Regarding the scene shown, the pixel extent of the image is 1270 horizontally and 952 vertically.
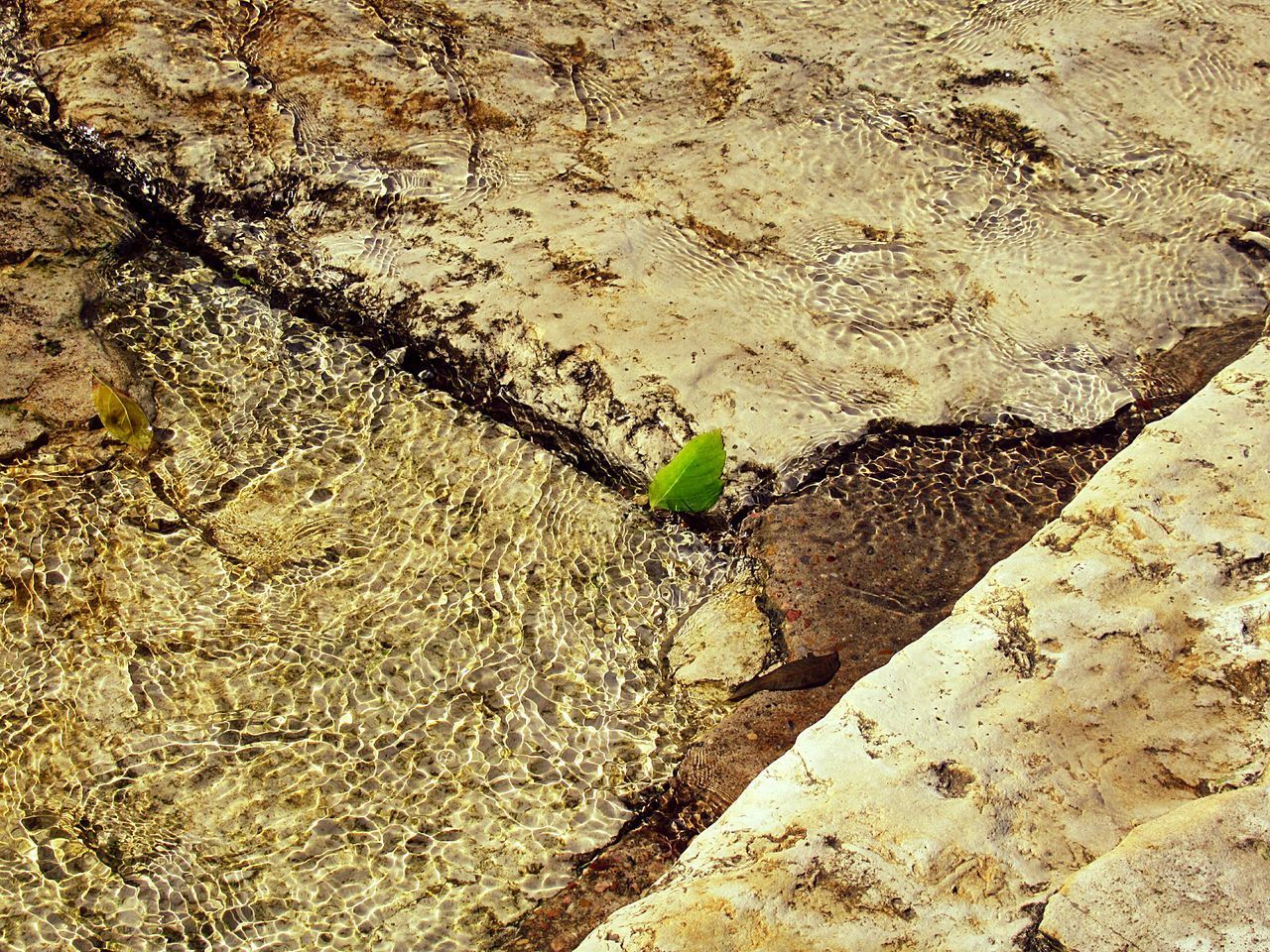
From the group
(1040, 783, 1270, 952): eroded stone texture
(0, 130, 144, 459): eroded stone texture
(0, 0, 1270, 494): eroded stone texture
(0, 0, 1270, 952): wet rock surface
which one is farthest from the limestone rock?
(0, 130, 144, 459): eroded stone texture

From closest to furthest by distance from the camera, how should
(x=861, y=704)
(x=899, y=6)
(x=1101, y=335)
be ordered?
(x=861, y=704), (x=1101, y=335), (x=899, y=6)

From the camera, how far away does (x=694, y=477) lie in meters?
3.40

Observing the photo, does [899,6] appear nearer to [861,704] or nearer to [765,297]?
[765,297]

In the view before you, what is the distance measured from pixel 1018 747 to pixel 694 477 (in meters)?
1.29

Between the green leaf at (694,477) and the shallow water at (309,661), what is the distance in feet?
0.44

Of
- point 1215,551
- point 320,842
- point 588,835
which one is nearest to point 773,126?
point 1215,551

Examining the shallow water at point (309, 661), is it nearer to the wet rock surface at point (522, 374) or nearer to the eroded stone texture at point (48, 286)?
the wet rock surface at point (522, 374)

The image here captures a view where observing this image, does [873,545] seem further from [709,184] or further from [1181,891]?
[709,184]

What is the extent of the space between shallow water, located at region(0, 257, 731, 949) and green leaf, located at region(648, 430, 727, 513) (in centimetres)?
13

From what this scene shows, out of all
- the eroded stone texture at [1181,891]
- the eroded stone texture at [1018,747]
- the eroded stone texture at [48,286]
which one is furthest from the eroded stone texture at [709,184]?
the eroded stone texture at [1181,891]

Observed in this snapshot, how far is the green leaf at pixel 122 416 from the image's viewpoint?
3.44 m

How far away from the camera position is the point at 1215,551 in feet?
9.15

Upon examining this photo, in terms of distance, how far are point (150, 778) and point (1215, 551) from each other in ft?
9.31

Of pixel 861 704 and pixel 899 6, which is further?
pixel 899 6
